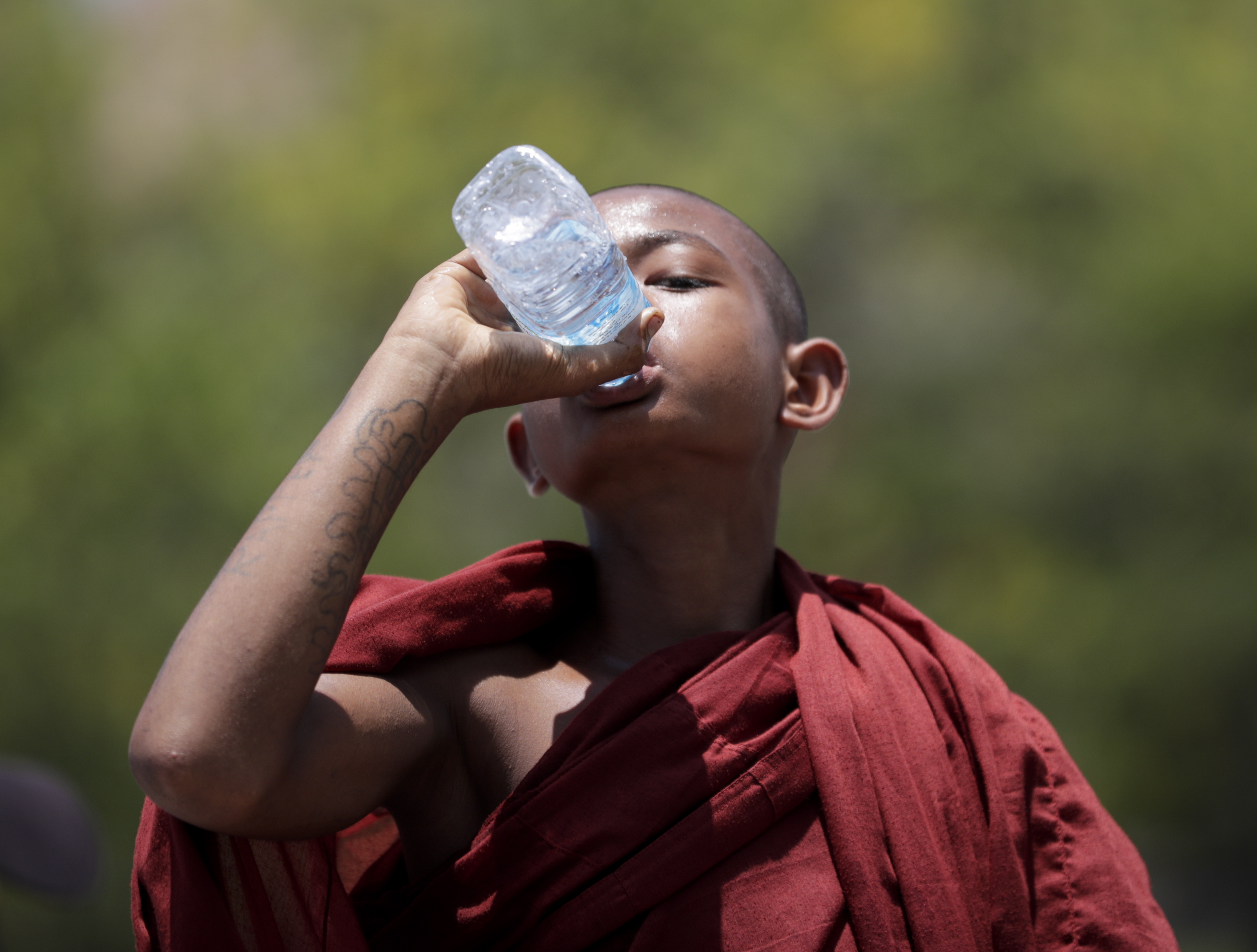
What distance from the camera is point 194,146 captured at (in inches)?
453

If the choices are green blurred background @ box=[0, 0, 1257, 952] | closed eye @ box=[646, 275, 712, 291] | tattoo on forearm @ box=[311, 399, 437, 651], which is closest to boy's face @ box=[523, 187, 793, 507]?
closed eye @ box=[646, 275, 712, 291]

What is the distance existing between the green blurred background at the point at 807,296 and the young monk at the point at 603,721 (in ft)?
22.4

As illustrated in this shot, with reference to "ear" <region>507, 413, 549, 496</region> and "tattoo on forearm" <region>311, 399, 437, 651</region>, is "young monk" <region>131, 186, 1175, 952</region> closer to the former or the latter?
"tattoo on forearm" <region>311, 399, 437, 651</region>

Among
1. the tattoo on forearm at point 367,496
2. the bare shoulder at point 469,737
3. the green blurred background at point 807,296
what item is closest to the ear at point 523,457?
the bare shoulder at point 469,737

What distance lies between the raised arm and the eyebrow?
30 cm

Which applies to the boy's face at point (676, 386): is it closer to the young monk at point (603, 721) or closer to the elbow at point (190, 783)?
the young monk at point (603, 721)

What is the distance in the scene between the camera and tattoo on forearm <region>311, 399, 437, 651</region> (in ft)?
4.95

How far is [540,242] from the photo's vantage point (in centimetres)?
185

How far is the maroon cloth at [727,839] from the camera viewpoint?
1.74m

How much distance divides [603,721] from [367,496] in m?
0.59

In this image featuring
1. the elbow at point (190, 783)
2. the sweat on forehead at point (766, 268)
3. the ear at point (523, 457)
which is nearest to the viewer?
the elbow at point (190, 783)

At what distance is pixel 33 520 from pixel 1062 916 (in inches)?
365

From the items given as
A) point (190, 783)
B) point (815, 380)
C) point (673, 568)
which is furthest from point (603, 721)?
point (815, 380)

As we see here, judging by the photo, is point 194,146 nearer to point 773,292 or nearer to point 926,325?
point 926,325
